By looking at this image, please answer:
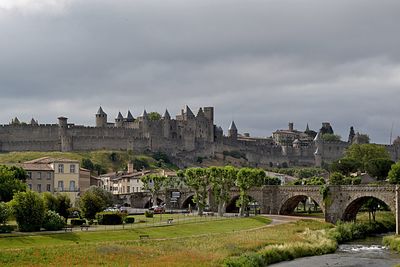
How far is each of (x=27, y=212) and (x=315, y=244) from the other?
22.3 meters

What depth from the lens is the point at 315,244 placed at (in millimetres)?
55188

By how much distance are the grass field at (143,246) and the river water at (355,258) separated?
3982 mm

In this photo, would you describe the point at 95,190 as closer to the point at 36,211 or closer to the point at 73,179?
the point at 73,179

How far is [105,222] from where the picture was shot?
60812 millimetres

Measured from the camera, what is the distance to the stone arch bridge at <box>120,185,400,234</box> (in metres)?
67.2

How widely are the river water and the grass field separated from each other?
3982 millimetres

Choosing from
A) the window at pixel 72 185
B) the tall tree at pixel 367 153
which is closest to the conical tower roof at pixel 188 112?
the tall tree at pixel 367 153

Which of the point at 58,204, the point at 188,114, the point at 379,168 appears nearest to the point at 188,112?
the point at 188,114

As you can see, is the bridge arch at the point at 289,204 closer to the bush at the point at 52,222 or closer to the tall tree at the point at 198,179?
the tall tree at the point at 198,179

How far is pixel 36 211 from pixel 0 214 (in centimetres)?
273

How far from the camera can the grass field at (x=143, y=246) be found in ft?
136

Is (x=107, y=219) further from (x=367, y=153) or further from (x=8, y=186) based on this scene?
(x=367, y=153)

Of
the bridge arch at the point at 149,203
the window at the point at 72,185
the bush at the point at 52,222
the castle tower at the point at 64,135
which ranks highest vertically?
A: the castle tower at the point at 64,135

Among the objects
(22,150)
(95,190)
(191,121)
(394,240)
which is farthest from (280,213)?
(191,121)
